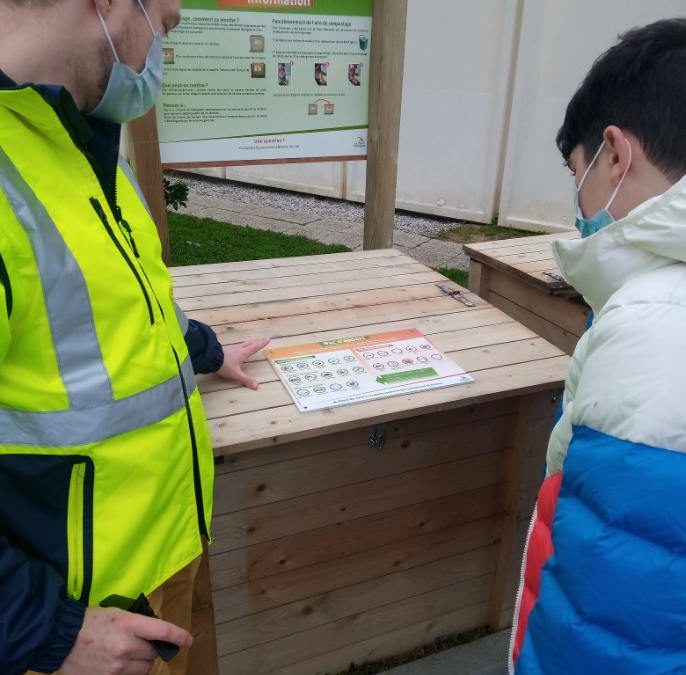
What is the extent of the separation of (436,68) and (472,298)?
4627 millimetres

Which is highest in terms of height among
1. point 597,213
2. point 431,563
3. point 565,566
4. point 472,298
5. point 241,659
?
point 597,213

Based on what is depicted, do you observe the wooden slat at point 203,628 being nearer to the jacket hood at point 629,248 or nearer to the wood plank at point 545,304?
the jacket hood at point 629,248

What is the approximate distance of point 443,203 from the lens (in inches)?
264

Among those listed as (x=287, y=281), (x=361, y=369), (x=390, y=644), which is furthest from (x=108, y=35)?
(x=390, y=644)

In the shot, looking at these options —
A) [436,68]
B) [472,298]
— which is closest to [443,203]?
[436,68]

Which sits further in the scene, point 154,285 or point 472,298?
point 472,298

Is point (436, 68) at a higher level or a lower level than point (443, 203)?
higher

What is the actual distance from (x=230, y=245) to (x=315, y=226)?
42.1 inches

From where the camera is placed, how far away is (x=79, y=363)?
1.05m

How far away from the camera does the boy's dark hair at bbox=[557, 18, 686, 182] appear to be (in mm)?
1043

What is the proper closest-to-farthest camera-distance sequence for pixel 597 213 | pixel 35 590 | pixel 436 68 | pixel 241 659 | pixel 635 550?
pixel 635 550 < pixel 35 590 < pixel 597 213 < pixel 241 659 < pixel 436 68

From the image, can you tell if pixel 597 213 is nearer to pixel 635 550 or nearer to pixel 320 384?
pixel 635 550

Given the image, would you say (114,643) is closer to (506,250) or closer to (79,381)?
(79,381)

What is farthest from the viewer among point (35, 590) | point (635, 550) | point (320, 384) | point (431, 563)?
point (431, 563)
